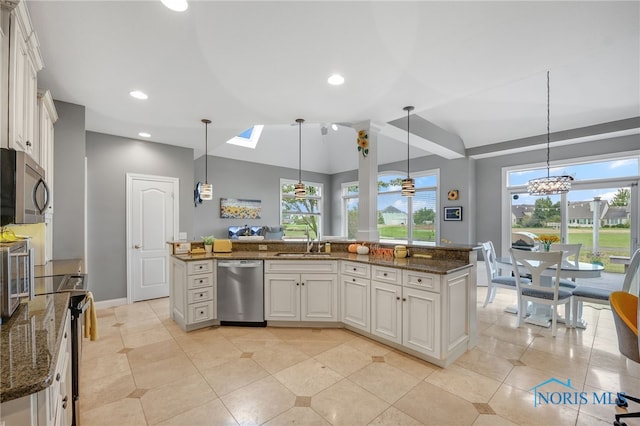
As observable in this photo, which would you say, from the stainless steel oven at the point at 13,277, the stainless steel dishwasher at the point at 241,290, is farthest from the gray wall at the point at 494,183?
the stainless steel oven at the point at 13,277

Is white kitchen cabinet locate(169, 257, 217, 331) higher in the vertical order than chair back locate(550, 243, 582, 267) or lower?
lower

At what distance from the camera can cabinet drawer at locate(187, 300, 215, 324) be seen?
3.30m

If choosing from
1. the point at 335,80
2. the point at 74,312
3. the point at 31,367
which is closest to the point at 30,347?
the point at 31,367

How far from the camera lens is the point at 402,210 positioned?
727 cm

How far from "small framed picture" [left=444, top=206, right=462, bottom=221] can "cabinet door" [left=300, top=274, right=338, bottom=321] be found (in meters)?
3.83

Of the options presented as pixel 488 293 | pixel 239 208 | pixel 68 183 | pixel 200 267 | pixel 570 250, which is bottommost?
pixel 488 293

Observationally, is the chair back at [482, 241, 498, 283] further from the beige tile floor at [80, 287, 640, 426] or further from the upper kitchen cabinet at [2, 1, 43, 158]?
the upper kitchen cabinet at [2, 1, 43, 158]

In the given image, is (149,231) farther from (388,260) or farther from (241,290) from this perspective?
(388,260)

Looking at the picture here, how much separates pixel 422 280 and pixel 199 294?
2539mm

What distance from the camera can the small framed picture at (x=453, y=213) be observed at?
5.92 m

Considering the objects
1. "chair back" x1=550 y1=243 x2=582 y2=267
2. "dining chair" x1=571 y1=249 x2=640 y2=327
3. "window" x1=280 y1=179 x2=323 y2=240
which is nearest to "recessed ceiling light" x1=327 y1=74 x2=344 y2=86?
"dining chair" x1=571 y1=249 x2=640 y2=327

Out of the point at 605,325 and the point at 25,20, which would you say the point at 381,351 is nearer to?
the point at 605,325

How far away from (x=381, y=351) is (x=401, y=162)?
5276mm

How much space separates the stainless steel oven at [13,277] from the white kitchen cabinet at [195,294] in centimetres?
179
